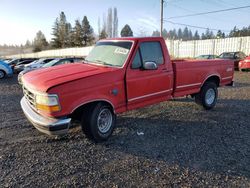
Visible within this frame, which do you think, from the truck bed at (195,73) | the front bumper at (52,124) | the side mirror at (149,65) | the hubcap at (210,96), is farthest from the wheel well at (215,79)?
the front bumper at (52,124)

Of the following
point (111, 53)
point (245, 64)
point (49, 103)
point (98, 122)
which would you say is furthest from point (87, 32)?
point (49, 103)

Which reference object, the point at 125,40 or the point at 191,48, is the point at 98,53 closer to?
the point at 125,40

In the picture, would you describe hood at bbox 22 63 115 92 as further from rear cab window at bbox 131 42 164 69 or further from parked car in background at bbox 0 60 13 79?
parked car in background at bbox 0 60 13 79

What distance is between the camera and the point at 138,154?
3896mm

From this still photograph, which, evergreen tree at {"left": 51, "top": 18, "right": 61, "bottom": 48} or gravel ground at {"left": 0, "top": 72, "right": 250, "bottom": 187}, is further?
evergreen tree at {"left": 51, "top": 18, "right": 61, "bottom": 48}

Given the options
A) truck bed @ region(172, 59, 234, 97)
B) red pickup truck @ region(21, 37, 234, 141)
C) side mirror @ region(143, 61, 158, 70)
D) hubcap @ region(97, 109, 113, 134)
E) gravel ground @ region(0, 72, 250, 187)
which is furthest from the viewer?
truck bed @ region(172, 59, 234, 97)

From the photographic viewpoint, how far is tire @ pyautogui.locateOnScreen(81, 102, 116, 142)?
4.04m

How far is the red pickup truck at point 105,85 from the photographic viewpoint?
3662mm

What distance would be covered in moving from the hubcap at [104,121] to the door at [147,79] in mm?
507

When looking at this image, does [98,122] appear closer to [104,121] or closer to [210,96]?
[104,121]

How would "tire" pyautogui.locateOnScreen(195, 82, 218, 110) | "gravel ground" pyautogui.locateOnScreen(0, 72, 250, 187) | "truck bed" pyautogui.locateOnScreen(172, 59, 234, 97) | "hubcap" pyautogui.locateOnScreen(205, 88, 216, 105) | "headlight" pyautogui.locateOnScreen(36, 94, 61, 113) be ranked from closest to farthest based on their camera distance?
"gravel ground" pyautogui.locateOnScreen(0, 72, 250, 187) < "headlight" pyautogui.locateOnScreen(36, 94, 61, 113) < "truck bed" pyautogui.locateOnScreen(172, 59, 234, 97) < "tire" pyautogui.locateOnScreen(195, 82, 218, 110) < "hubcap" pyautogui.locateOnScreen(205, 88, 216, 105)

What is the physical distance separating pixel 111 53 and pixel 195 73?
252cm

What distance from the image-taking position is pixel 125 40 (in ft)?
16.0

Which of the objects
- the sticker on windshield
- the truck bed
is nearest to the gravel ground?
the truck bed
